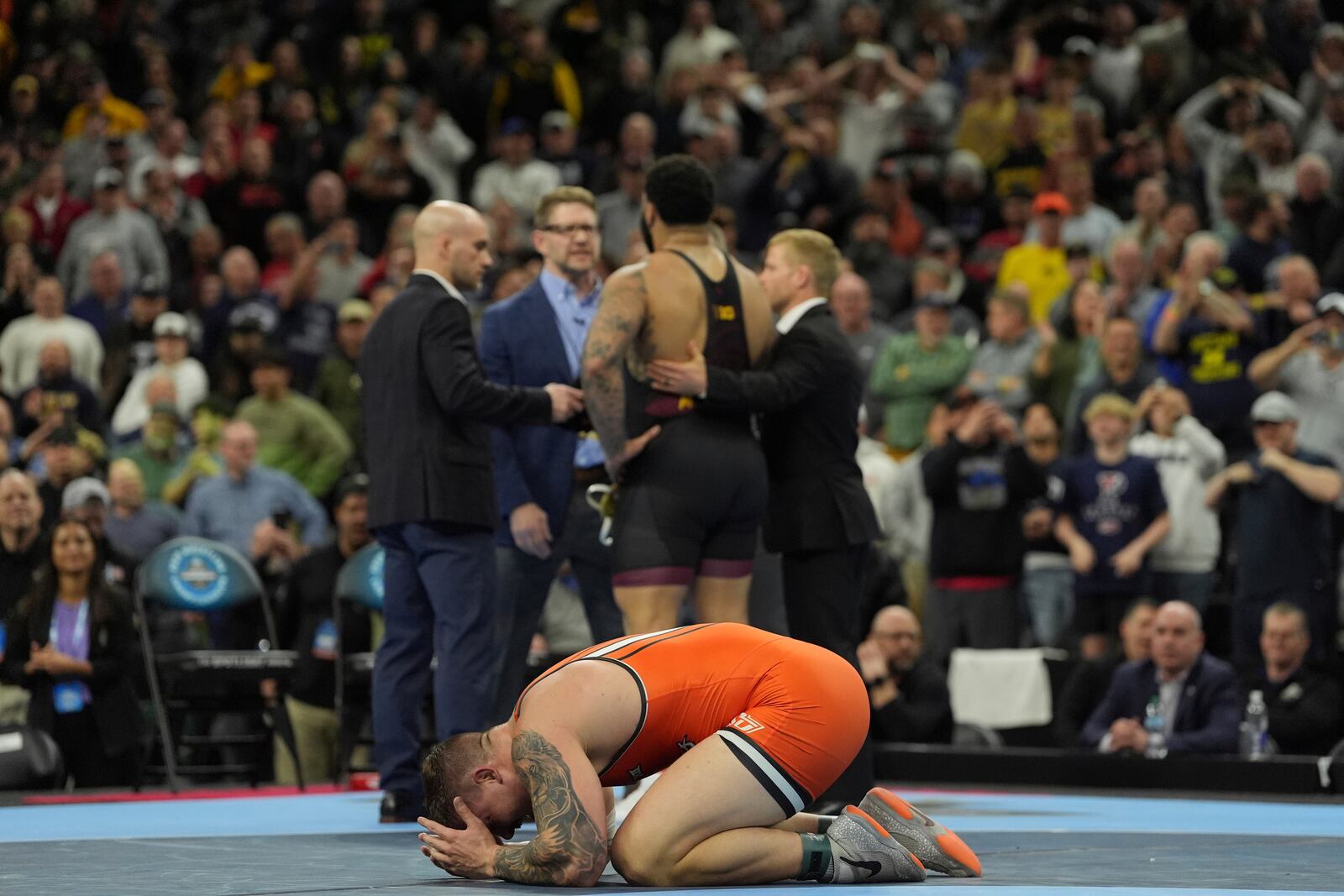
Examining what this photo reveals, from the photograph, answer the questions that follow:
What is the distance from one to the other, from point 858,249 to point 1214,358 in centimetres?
329

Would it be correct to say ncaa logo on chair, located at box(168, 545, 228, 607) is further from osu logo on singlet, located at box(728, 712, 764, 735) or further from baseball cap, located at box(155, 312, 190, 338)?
osu logo on singlet, located at box(728, 712, 764, 735)

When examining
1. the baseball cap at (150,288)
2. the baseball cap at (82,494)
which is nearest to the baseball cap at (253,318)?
the baseball cap at (150,288)

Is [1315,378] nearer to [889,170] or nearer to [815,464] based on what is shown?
[889,170]

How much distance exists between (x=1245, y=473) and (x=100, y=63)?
1139 centimetres

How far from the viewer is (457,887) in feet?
16.6

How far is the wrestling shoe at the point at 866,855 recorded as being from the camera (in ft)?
17.0

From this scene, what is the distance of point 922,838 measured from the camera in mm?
5324

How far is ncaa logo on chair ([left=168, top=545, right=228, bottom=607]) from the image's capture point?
9500mm

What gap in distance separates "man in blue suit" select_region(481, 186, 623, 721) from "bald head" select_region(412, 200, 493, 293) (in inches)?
21.5

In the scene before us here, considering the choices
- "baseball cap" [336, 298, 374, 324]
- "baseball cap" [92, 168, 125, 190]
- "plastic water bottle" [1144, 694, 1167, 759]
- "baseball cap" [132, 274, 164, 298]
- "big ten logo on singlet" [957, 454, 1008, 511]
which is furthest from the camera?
"baseball cap" [92, 168, 125, 190]

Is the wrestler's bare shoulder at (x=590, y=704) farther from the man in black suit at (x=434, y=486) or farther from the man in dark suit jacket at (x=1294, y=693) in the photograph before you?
the man in dark suit jacket at (x=1294, y=693)

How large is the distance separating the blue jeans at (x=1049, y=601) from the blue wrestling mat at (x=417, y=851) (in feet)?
9.95

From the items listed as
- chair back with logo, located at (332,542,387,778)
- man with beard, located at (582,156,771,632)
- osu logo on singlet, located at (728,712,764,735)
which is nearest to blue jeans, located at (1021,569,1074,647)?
chair back with logo, located at (332,542,387,778)

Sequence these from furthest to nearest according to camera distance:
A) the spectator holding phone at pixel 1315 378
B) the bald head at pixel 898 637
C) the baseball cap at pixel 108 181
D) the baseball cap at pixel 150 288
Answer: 1. the baseball cap at pixel 108 181
2. the baseball cap at pixel 150 288
3. the spectator holding phone at pixel 1315 378
4. the bald head at pixel 898 637
